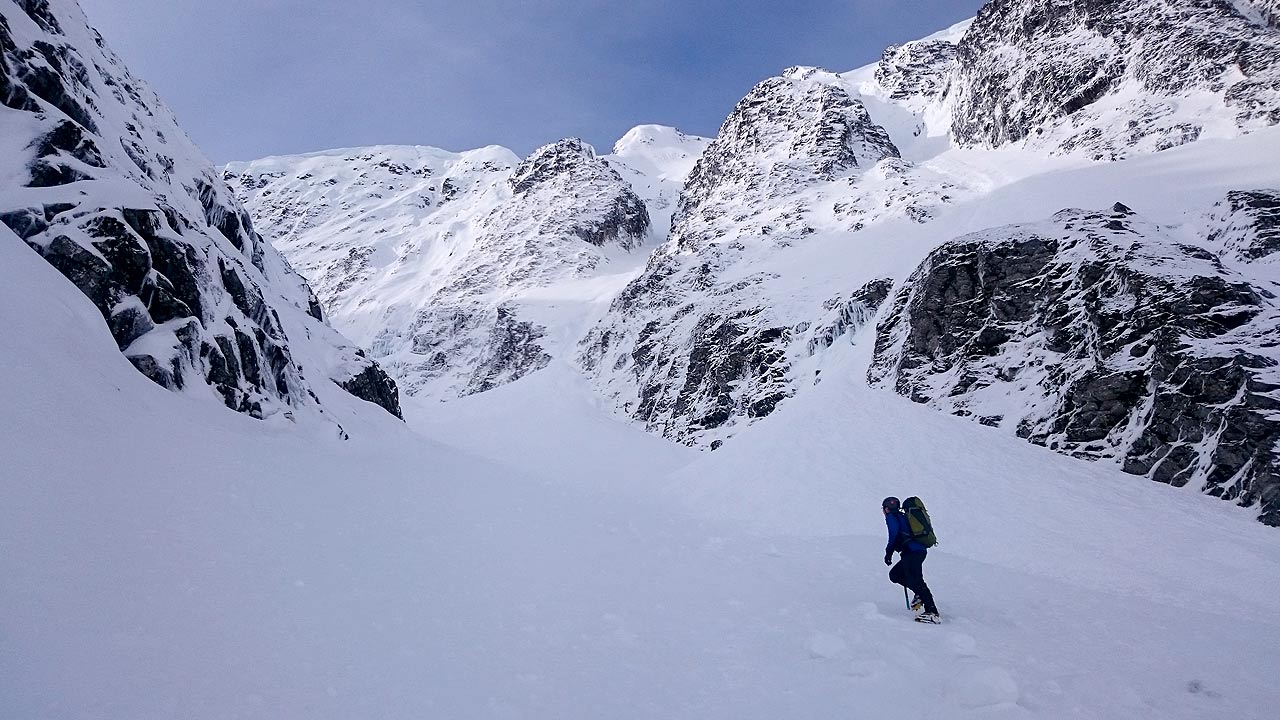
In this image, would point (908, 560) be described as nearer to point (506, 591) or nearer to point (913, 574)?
point (913, 574)

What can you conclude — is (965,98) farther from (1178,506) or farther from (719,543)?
(719,543)

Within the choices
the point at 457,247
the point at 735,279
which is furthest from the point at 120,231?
the point at 457,247

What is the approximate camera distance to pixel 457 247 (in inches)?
4365

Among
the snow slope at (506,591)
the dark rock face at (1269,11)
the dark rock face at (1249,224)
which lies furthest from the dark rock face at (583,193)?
the snow slope at (506,591)

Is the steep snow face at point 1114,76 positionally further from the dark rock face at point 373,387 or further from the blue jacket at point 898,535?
the dark rock face at point 373,387

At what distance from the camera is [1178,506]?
13.4m

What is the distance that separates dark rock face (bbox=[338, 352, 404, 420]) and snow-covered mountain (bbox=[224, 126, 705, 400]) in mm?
33050

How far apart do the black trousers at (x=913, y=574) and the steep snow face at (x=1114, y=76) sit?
5520 centimetres

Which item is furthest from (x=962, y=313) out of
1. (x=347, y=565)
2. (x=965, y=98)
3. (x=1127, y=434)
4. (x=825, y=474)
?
(x=965, y=98)

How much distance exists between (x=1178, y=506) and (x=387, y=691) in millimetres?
16460

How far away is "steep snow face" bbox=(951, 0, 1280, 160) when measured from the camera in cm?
4659

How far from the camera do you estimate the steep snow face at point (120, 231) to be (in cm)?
1175

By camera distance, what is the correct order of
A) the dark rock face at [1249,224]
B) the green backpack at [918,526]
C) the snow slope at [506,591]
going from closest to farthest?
the snow slope at [506,591]
the green backpack at [918,526]
the dark rock face at [1249,224]

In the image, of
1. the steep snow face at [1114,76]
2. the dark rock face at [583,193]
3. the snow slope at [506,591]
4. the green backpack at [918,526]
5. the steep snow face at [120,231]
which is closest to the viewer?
the snow slope at [506,591]
